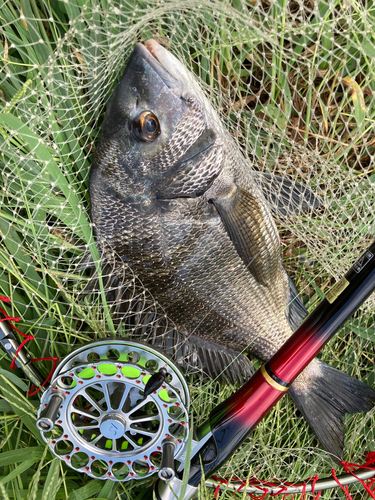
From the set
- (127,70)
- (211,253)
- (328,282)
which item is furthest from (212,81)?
(328,282)

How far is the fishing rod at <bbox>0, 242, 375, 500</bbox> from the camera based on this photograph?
1.40 metres

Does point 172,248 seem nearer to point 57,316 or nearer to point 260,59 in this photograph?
point 57,316

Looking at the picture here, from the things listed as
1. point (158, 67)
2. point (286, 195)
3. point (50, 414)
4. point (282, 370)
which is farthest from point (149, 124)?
point (50, 414)

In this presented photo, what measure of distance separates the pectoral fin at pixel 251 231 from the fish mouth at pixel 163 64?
0.46 metres

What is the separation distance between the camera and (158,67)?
1.31m

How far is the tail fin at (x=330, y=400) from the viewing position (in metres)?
1.79

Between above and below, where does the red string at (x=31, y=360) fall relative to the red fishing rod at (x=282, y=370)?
above

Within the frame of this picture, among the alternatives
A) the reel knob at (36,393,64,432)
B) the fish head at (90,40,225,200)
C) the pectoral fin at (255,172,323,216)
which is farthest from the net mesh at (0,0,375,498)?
the reel knob at (36,393,64,432)

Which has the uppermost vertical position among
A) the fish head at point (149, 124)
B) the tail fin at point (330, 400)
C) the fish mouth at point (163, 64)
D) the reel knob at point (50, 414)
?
the fish mouth at point (163, 64)

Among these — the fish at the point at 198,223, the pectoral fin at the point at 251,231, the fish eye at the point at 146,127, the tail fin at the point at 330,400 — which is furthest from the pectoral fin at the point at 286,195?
the tail fin at the point at 330,400

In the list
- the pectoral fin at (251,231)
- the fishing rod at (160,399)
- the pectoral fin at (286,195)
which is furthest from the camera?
the pectoral fin at (286,195)

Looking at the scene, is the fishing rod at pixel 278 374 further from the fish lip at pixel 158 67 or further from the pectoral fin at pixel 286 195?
the fish lip at pixel 158 67

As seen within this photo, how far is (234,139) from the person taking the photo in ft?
5.58

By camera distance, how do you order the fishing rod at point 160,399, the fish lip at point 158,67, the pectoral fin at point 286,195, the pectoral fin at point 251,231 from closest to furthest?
the fish lip at point 158,67, the fishing rod at point 160,399, the pectoral fin at point 251,231, the pectoral fin at point 286,195
